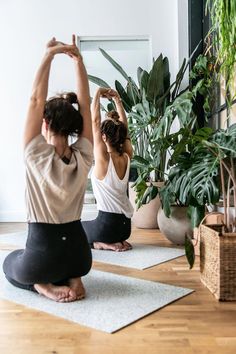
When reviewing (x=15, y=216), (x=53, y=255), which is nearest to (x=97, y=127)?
(x=53, y=255)

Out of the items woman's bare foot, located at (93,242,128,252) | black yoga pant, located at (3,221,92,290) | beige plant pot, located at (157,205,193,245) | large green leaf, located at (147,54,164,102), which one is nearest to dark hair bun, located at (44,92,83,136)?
black yoga pant, located at (3,221,92,290)

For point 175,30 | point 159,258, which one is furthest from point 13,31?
point 159,258

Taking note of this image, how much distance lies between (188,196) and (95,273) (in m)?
0.66

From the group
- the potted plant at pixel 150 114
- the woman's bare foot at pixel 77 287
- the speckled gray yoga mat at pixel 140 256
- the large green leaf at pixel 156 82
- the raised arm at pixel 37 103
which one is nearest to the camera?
the raised arm at pixel 37 103

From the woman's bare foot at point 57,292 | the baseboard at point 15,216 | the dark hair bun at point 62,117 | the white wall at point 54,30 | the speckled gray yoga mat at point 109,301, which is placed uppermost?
the white wall at point 54,30

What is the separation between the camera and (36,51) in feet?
14.6

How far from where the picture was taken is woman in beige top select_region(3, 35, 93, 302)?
65.6 inches

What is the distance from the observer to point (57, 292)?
5.73ft

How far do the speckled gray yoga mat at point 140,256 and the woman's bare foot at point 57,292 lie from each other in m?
0.65

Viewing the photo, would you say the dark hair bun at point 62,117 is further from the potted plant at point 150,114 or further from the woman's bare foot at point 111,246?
the potted plant at point 150,114

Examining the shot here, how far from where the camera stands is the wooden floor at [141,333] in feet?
4.25

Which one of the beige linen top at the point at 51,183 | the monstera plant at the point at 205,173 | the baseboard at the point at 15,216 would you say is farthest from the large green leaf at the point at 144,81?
the beige linen top at the point at 51,183

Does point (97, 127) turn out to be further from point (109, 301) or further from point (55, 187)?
point (109, 301)

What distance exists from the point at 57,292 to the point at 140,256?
0.94 metres
